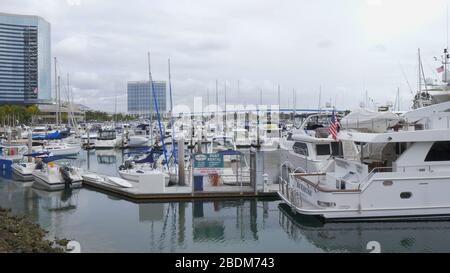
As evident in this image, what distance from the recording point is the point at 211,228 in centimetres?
1741

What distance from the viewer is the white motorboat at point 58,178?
2620 centimetres

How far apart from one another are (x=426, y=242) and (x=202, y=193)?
36.5 ft

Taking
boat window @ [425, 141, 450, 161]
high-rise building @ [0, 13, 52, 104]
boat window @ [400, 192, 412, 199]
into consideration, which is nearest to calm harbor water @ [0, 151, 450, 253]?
boat window @ [400, 192, 412, 199]

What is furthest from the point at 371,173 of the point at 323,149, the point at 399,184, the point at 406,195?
the point at 323,149

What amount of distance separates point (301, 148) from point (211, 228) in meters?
11.5

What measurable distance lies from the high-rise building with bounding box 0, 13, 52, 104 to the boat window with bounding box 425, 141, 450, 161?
157 metres

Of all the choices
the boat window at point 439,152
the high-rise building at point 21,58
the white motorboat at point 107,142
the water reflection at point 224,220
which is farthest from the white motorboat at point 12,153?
the high-rise building at point 21,58

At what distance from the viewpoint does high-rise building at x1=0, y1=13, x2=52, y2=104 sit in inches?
5714

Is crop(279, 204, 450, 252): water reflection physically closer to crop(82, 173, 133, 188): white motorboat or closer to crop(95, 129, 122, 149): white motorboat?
crop(82, 173, 133, 188): white motorboat

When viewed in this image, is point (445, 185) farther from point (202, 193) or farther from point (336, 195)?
point (202, 193)

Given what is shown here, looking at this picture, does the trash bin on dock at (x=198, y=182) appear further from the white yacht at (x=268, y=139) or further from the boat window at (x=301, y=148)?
the white yacht at (x=268, y=139)

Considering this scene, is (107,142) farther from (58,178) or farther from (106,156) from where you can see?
(58,178)
